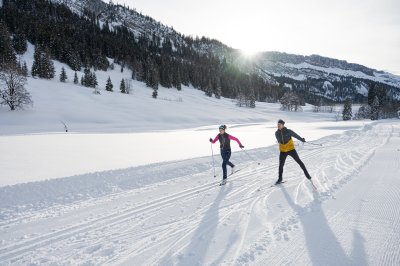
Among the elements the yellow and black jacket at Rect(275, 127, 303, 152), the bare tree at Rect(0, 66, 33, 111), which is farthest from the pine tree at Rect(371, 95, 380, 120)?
the yellow and black jacket at Rect(275, 127, 303, 152)

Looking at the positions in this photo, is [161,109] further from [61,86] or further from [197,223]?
[197,223]

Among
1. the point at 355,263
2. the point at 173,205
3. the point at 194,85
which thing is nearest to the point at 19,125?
the point at 173,205

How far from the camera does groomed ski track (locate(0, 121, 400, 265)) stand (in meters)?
4.79

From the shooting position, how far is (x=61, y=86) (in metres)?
61.0

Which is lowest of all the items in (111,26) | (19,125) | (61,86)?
(19,125)

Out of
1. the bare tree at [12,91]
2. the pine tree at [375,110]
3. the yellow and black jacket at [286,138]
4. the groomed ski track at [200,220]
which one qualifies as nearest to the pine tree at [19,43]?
the bare tree at [12,91]

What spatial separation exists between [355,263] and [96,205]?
5.79 m

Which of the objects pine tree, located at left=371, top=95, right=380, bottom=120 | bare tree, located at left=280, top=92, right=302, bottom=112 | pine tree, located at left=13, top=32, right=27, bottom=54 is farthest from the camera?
bare tree, located at left=280, top=92, right=302, bottom=112

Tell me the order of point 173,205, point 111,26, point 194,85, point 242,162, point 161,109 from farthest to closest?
1. point 111,26
2. point 194,85
3. point 161,109
4. point 242,162
5. point 173,205

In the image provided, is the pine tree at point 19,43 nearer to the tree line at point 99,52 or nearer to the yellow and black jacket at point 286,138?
the tree line at point 99,52

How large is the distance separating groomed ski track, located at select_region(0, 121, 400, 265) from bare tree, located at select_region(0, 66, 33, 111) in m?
41.1

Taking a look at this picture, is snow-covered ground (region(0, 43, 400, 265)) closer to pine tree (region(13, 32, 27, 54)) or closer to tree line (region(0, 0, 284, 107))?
tree line (region(0, 0, 284, 107))

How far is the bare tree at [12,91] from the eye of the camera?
42.7m

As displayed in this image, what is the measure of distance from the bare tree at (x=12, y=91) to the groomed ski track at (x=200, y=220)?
41.1m
